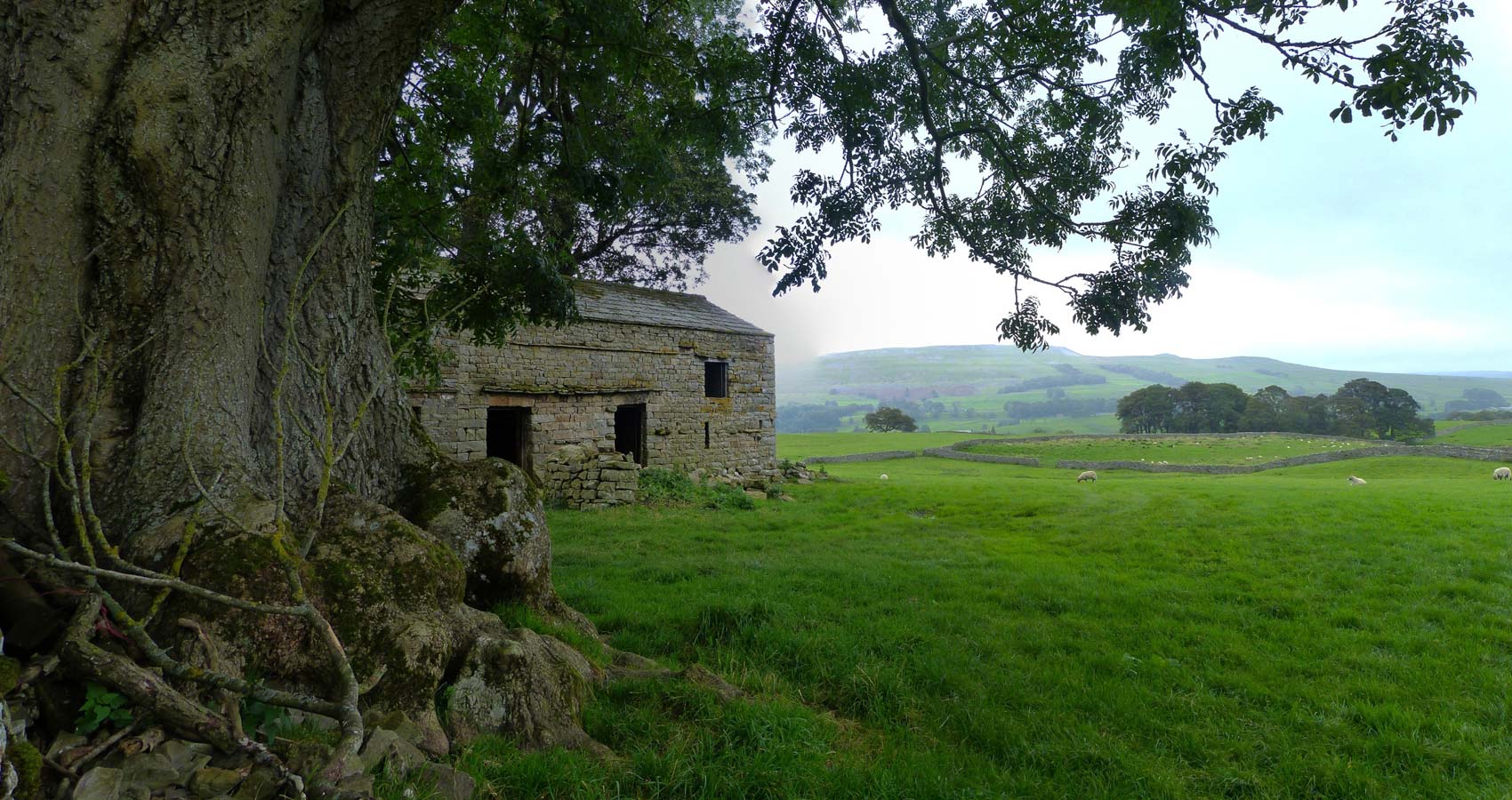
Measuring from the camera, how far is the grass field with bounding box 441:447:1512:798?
11.4ft

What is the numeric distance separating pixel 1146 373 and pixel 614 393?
7336 inches

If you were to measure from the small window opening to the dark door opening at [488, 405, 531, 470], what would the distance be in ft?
18.2

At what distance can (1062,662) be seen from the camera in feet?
16.7

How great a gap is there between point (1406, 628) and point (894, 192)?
668 cm

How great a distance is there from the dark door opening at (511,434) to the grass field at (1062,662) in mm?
4731

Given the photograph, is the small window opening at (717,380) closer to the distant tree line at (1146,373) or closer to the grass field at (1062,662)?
the grass field at (1062,662)

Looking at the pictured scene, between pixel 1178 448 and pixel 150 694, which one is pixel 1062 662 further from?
pixel 1178 448

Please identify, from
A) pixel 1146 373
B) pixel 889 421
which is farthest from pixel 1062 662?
pixel 1146 373

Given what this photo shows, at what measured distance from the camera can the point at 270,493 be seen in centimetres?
340

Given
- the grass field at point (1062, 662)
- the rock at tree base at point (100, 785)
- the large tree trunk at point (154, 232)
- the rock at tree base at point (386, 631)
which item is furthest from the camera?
the grass field at point (1062, 662)

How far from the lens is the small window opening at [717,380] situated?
18938 millimetres

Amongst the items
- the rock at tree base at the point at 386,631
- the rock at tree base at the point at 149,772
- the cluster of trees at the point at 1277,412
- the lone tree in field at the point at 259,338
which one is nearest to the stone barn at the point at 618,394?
the lone tree in field at the point at 259,338

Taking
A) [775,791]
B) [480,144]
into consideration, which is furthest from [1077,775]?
[480,144]

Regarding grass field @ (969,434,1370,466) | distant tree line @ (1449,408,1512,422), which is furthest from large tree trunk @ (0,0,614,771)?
distant tree line @ (1449,408,1512,422)
